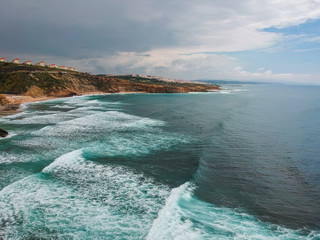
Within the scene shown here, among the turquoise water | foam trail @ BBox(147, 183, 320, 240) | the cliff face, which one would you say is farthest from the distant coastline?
foam trail @ BBox(147, 183, 320, 240)

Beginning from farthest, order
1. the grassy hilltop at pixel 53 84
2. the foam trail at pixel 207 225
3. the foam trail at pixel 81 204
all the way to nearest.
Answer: the grassy hilltop at pixel 53 84, the foam trail at pixel 81 204, the foam trail at pixel 207 225

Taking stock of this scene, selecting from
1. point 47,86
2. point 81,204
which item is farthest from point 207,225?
point 47,86

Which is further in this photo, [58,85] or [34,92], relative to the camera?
[58,85]

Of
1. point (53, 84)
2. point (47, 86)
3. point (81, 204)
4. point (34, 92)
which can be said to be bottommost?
point (81, 204)

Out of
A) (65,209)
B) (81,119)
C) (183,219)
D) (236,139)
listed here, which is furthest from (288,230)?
(81,119)

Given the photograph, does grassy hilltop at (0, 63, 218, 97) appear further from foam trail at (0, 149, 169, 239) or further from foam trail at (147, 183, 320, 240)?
foam trail at (147, 183, 320, 240)

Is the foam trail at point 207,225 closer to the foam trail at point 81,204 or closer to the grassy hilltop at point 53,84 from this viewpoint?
the foam trail at point 81,204

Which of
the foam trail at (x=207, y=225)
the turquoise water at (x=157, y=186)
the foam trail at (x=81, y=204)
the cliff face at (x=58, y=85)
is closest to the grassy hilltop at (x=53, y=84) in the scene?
the cliff face at (x=58, y=85)

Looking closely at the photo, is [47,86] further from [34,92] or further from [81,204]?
[81,204]

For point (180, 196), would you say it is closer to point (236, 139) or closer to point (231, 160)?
point (231, 160)
